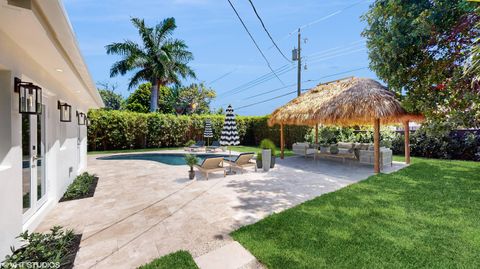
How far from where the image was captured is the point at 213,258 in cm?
348

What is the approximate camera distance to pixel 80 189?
22.1 ft

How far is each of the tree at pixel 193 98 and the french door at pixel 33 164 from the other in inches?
1217

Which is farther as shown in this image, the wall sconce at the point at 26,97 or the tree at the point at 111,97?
the tree at the point at 111,97

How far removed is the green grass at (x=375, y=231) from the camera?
3.34 metres

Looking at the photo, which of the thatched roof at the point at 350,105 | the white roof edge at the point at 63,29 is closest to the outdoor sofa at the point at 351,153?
the thatched roof at the point at 350,105

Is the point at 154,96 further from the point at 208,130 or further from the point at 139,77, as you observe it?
the point at 208,130

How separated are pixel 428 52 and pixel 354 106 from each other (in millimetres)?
3029

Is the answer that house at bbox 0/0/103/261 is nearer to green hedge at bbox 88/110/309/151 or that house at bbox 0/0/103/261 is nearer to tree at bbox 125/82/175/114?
green hedge at bbox 88/110/309/151

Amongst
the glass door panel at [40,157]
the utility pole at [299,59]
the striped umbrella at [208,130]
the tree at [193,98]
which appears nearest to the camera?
the glass door panel at [40,157]

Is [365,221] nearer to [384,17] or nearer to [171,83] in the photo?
[384,17]

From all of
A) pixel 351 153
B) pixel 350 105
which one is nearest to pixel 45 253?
pixel 350 105

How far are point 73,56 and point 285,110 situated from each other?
35.8ft

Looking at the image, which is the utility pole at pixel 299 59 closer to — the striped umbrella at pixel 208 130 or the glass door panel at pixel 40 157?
the striped umbrella at pixel 208 130

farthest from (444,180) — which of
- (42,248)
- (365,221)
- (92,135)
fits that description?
(92,135)
